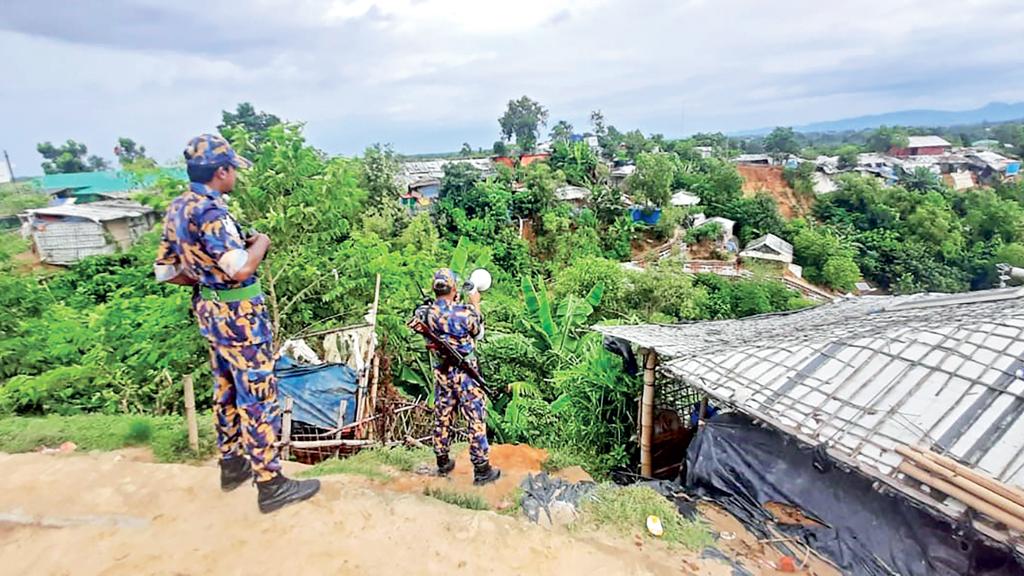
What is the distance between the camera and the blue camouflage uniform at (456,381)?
3.83 meters

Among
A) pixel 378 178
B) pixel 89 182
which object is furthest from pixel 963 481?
pixel 89 182

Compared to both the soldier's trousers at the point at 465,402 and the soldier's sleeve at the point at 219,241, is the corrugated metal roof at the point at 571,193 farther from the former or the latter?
the soldier's sleeve at the point at 219,241

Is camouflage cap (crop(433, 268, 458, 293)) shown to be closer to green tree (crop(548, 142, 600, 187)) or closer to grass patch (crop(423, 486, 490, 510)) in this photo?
grass patch (crop(423, 486, 490, 510))

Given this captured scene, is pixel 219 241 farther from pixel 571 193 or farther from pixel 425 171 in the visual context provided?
pixel 425 171

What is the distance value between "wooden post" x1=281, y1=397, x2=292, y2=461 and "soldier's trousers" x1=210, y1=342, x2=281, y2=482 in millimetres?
2209

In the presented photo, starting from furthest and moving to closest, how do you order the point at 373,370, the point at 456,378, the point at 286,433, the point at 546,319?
the point at 546,319
the point at 373,370
the point at 286,433
the point at 456,378

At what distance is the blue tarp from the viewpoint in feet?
19.9

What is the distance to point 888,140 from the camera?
5869 centimetres

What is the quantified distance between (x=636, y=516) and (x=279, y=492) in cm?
236

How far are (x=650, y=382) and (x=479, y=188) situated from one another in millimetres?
19866

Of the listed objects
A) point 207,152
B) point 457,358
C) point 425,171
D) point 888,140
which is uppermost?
point 888,140

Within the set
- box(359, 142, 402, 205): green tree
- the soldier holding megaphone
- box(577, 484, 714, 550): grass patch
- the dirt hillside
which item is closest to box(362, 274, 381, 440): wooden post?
the soldier holding megaphone

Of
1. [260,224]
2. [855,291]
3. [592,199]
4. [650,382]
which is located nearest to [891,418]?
[650,382]

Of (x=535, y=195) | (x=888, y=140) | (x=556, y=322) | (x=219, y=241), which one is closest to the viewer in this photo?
(x=219, y=241)
